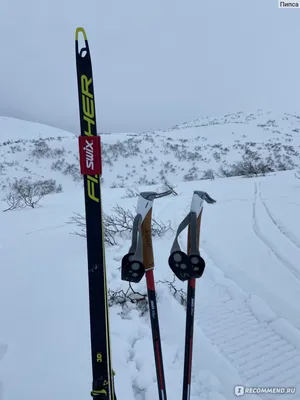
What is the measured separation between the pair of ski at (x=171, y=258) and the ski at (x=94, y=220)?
23 centimetres

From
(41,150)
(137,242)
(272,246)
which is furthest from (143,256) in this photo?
(41,150)

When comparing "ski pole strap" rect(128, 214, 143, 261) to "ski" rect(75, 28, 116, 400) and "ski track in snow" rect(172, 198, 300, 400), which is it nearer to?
"ski" rect(75, 28, 116, 400)

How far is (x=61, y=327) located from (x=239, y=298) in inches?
68.0

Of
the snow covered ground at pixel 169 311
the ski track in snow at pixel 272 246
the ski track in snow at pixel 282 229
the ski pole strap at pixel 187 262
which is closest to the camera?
the ski pole strap at pixel 187 262

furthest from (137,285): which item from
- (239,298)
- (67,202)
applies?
(67,202)

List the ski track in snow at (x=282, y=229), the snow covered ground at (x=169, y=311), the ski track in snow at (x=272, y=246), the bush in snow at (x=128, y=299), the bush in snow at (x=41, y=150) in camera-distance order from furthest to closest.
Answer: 1. the bush in snow at (x=41, y=150)
2. the ski track in snow at (x=282, y=229)
3. the ski track in snow at (x=272, y=246)
4. the bush in snow at (x=128, y=299)
5. the snow covered ground at (x=169, y=311)

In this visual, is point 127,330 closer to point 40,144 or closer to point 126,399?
point 126,399

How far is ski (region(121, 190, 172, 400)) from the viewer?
4.87 feet

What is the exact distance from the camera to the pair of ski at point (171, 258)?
4.86ft

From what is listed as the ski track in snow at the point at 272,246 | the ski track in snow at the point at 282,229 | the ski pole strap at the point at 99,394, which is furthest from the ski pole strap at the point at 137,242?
the ski track in snow at the point at 282,229

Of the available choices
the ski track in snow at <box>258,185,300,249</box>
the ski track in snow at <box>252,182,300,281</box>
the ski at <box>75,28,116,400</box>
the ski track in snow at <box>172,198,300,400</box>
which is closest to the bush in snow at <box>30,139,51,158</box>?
the ski track in snow at <box>252,182,300,281</box>

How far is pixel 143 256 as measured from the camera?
1.63 metres

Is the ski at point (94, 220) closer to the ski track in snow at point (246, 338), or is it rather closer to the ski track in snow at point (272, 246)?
the ski track in snow at point (246, 338)

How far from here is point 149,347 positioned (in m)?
2.22
